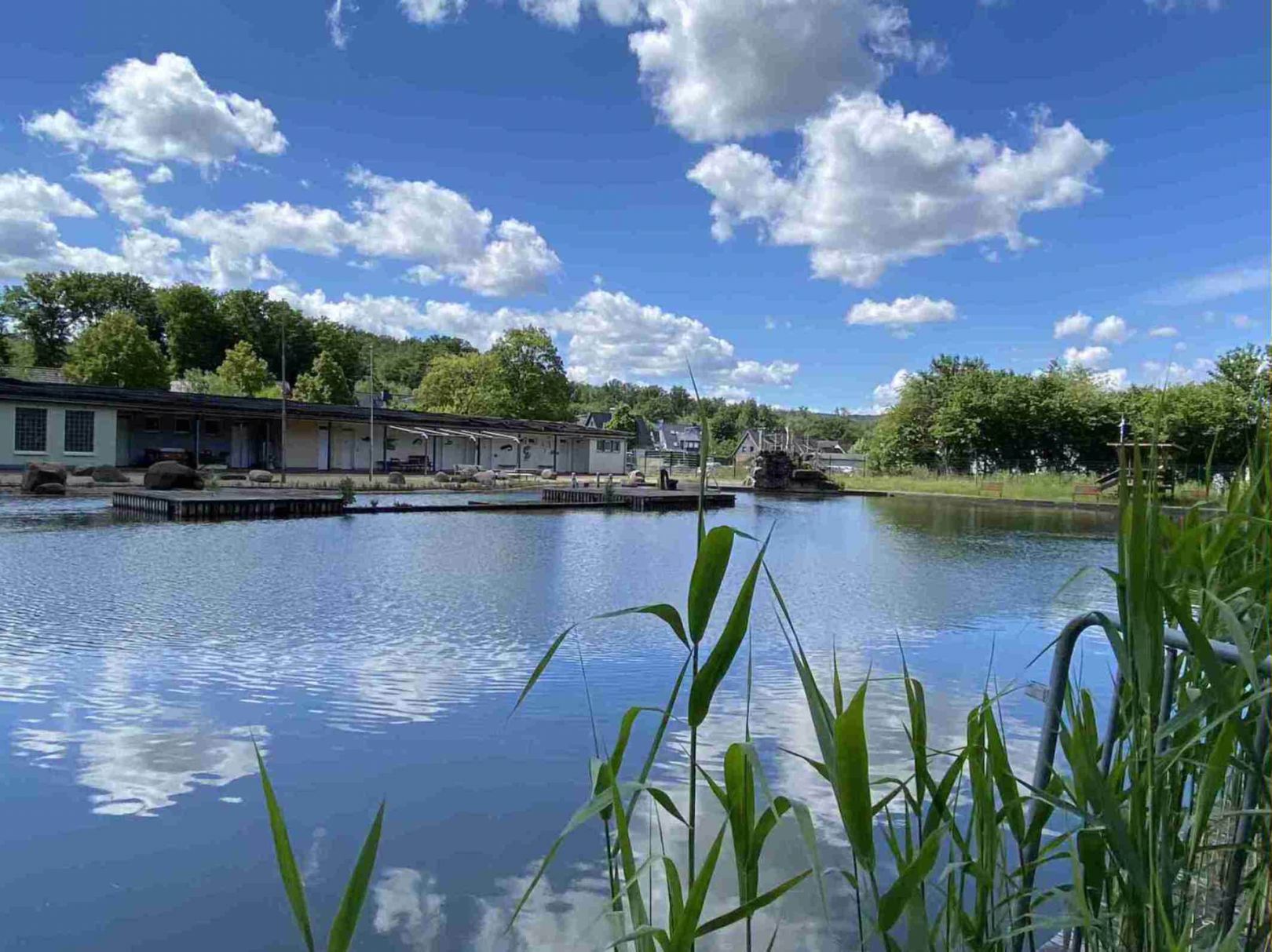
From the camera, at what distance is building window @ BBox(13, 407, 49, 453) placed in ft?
81.2

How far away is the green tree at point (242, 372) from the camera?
46125 mm

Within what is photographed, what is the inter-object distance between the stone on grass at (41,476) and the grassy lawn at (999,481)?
27.5 metres

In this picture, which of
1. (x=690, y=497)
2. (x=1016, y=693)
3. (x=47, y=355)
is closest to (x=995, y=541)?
(x=690, y=497)

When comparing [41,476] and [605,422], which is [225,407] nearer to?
[41,476]

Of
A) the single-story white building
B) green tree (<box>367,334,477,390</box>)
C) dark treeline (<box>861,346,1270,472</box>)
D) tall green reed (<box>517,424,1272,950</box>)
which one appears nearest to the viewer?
tall green reed (<box>517,424,1272,950</box>)

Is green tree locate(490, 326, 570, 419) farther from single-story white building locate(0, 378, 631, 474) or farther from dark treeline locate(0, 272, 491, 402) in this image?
dark treeline locate(0, 272, 491, 402)

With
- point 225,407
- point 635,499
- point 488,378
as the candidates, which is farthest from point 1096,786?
point 488,378

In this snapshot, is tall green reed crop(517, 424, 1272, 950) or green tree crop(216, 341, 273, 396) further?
green tree crop(216, 341, 273, 396)

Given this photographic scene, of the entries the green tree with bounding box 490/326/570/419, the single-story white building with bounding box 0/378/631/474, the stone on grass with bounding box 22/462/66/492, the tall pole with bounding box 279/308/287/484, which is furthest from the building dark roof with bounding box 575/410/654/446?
the stone on grass with bounding box 22/462/66/492

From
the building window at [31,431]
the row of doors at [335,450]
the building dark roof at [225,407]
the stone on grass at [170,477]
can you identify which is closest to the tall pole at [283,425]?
the building dark roof at [225,407]

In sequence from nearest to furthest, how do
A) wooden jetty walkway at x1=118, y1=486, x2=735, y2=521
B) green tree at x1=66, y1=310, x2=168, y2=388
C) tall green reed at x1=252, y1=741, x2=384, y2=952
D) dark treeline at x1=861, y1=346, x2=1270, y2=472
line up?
tall green reed at x1=252, y1=741, x2=384, y2=952 < wooden jetty walkway at x1=118, y1=486, x2=735, y2=521 < dark treeline at x1=861, y1=346, x2=1270, y2=472 < green tree at x1=66, y1=310, x2=168, y2=388

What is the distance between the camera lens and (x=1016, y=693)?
5945 millimetres

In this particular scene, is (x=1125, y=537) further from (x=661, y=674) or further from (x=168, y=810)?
(x=661, y=674)

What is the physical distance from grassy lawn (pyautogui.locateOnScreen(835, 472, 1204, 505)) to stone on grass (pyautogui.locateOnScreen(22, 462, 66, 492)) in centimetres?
2755
